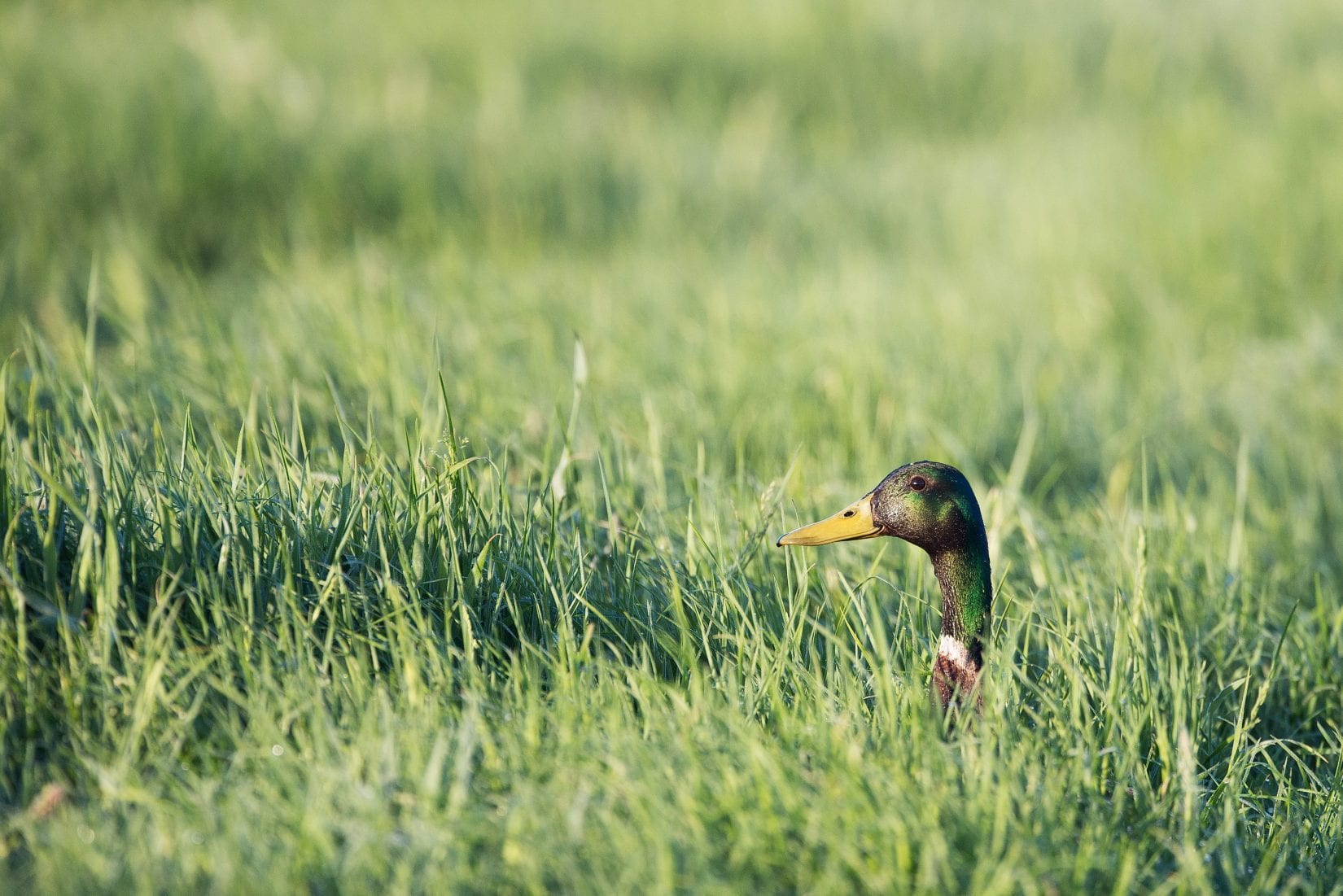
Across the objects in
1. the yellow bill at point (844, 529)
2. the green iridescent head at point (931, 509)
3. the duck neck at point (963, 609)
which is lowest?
the duck neck at point (963, 609)

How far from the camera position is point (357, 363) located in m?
3.39

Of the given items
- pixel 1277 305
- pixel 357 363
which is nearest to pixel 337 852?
pixel 357 363

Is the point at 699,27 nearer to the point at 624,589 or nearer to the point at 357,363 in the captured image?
the point at 357,363

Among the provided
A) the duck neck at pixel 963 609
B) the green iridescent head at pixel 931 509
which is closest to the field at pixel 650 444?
the duck neck at pixel 963 609

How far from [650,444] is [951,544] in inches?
36.5

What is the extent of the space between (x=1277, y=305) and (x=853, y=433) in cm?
257

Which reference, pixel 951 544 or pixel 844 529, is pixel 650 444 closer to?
pixel 844 529

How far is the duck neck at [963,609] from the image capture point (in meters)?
2.08

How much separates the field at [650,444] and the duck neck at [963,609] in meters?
0.07

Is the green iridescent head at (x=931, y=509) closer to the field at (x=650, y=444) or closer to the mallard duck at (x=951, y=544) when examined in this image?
the mallard duck at (x=951, y=544)

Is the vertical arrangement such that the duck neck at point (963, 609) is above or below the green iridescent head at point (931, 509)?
below

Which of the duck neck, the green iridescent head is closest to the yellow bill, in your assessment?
the green iridescent head

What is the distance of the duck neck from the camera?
2.08 metres

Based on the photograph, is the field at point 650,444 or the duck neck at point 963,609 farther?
the duck neck at point 963,609
